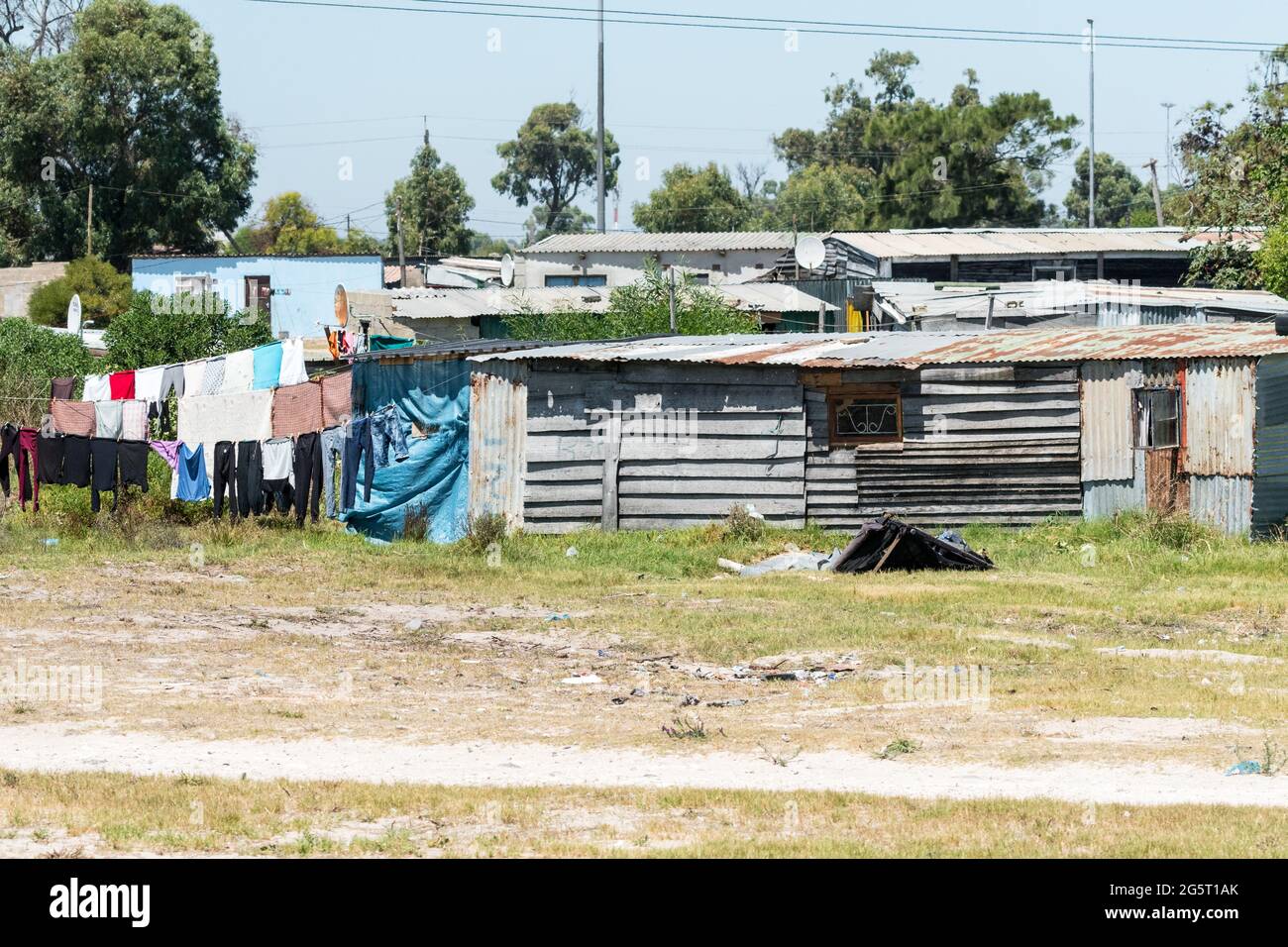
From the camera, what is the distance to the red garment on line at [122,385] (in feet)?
91.9

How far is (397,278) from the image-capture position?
6388 cm

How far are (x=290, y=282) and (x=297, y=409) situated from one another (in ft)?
105

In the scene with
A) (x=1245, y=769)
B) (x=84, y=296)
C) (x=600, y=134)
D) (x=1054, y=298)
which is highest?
(x=600, y=134)

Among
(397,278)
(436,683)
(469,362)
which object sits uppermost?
(397,278)

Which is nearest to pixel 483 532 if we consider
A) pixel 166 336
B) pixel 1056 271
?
pixel 166 336

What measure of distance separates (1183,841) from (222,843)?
4.88 metres

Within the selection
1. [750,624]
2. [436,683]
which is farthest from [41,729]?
[750,624]

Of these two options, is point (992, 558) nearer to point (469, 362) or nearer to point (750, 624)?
point (750, 624)

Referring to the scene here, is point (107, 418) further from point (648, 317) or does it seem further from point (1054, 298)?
point (1054, 298)

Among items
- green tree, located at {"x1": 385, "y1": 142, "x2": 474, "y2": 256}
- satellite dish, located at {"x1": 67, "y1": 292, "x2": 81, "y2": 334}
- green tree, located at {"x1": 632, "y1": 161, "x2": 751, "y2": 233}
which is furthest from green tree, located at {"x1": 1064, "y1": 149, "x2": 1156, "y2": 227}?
satellite dish, located at {"x1": 67, "y1": 292, "x2": 81, "y2": 334}

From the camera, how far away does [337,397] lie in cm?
2505

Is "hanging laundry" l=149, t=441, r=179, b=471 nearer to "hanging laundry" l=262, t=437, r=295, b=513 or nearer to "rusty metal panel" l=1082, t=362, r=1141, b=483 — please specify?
"hanging laundry" l=262, t=437, r=295, b=513

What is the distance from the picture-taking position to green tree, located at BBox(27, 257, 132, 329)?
54.8 meters

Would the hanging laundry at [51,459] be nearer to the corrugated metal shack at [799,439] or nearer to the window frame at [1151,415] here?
the corrugated metal shack at [799,439]
